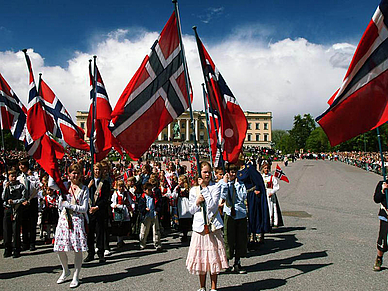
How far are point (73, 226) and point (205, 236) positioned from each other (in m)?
2.22

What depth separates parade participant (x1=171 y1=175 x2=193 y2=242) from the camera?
8.61 m

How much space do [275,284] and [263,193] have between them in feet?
8.87

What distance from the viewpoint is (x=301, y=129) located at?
117 m

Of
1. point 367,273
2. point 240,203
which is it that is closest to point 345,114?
point 240,203

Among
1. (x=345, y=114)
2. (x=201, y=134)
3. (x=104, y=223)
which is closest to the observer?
(x=345, y=114)

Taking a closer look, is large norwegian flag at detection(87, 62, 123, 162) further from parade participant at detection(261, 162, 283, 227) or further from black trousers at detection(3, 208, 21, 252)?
parade participant at detection(261, 162, 283, 227)

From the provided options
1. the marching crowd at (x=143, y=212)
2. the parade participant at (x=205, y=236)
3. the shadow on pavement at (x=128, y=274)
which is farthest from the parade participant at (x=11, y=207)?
the parade participant at (x=205, y=236)

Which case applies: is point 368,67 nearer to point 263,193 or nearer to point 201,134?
point 263,193

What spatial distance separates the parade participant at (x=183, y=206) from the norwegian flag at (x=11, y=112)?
4.01m

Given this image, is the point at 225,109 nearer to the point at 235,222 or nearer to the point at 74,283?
the point at 235,222

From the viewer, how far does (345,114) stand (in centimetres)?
532

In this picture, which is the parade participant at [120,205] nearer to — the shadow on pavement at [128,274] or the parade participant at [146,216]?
the parade participant at [146,216]

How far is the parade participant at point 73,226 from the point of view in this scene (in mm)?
5453

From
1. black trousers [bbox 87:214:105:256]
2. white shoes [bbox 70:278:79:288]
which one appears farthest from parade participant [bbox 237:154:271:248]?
white shoes [bbox 70:278:79:288]
